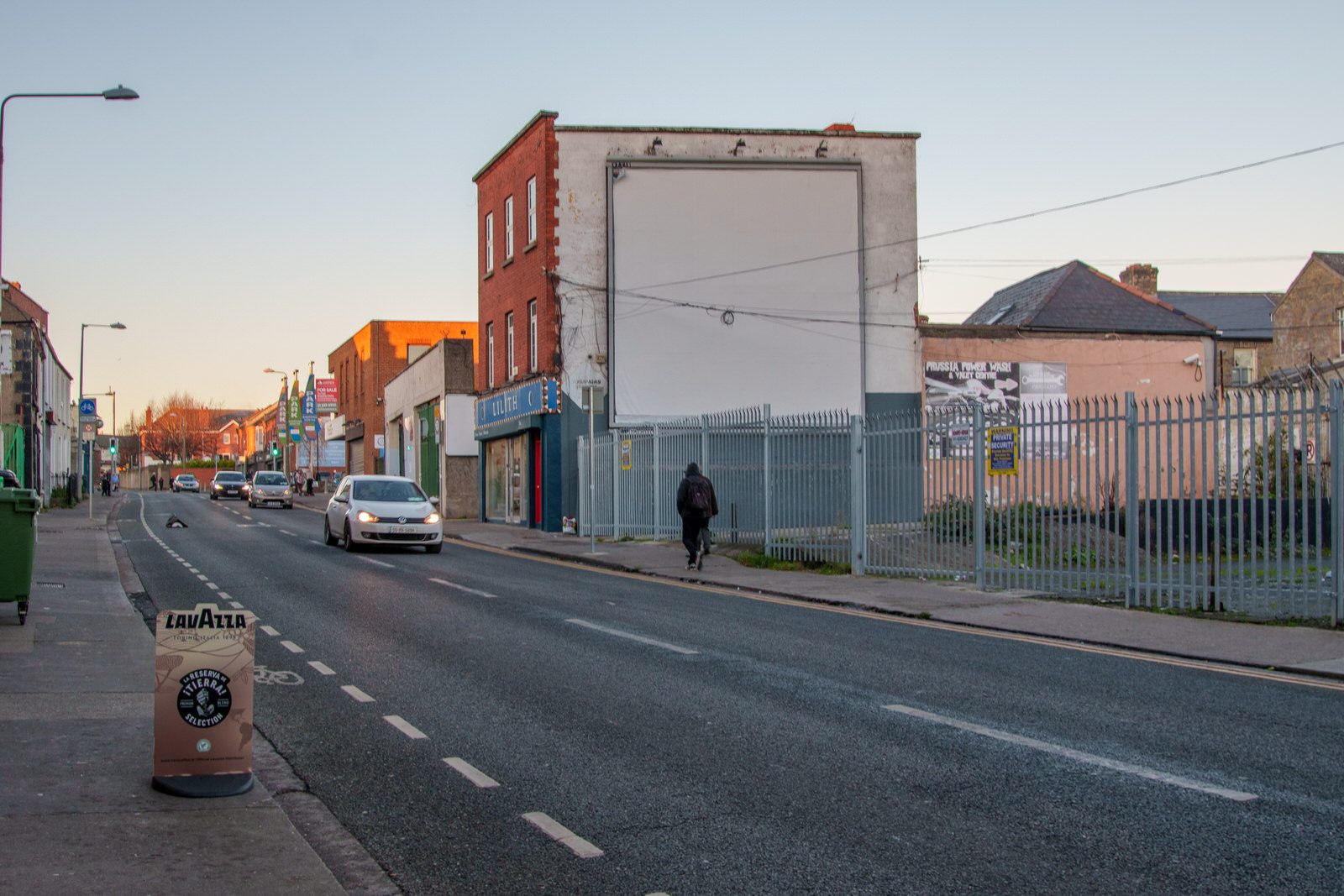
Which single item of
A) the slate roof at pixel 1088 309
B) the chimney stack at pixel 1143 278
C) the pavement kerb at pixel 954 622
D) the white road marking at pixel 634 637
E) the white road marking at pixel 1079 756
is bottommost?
the pavement kerb at pixel 954 622

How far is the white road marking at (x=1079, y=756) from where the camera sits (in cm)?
591

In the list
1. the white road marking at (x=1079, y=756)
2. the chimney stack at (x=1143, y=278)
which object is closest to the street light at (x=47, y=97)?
the white road marking at (x=1079, y=756)

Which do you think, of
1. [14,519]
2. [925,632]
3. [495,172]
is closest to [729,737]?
[925,632]

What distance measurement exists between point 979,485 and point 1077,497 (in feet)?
5.13

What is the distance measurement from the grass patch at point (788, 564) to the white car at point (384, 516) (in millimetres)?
6239

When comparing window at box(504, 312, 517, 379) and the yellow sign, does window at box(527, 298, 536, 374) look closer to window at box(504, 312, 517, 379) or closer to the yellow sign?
window at box(504, 312, 517, 379)

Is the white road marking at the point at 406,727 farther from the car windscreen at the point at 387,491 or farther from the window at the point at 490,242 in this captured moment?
the window at the point at 490,242

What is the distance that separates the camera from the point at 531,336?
32.8 metres

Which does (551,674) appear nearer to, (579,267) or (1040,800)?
(1040,800)

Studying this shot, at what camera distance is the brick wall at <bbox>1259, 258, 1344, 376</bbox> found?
1811 inches

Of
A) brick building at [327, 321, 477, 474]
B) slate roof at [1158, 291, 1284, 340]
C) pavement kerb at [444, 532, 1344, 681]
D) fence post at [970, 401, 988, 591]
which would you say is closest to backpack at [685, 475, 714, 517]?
pavement kerb at [444, 532, 1344, 681]

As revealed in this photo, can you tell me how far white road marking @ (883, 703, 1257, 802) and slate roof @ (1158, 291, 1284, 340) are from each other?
154 feet

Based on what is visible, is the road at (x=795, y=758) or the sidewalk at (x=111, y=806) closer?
the sidewalk at (x=111, y=806)

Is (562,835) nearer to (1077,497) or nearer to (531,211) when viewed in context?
(1077,497)
